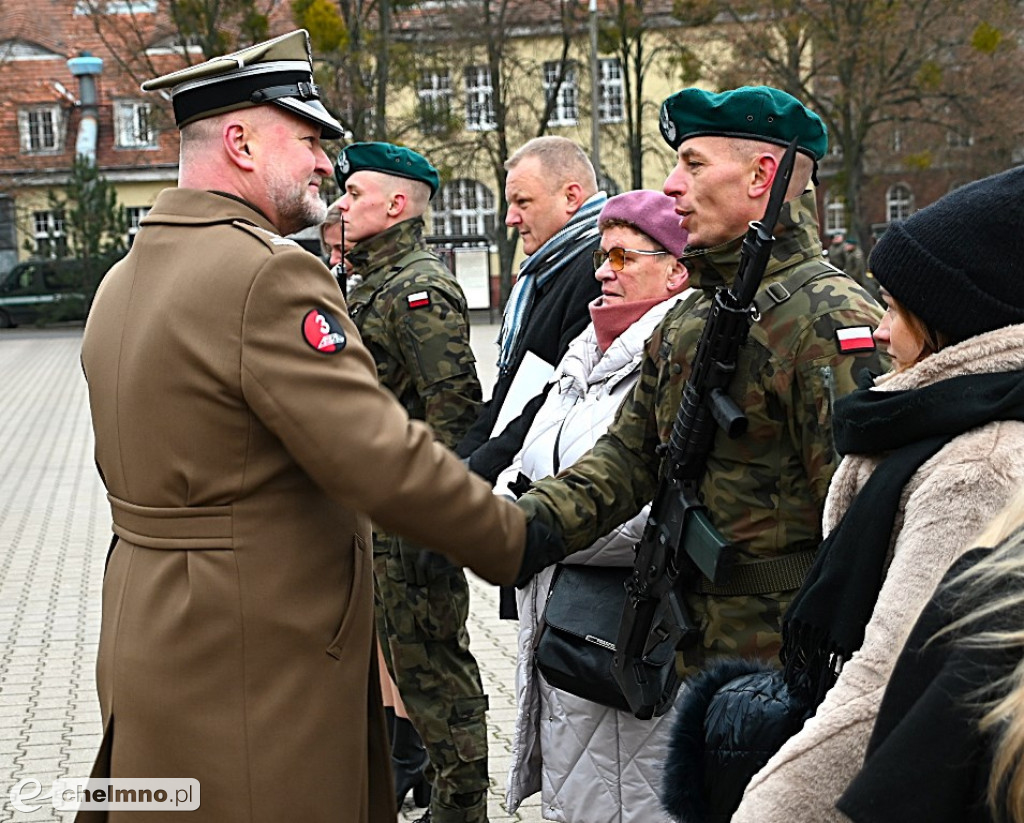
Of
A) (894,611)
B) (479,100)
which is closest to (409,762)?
(894,611)

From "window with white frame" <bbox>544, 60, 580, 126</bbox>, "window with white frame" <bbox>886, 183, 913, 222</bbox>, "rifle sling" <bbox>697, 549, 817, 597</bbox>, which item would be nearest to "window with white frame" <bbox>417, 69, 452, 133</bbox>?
"window with white frame" <bbox>544, 60, 580, 126</bbox>

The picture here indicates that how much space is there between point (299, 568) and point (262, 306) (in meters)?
0.52

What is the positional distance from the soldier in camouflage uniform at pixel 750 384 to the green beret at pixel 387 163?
7.27 ft

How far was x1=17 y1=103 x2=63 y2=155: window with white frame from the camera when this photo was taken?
156 feet

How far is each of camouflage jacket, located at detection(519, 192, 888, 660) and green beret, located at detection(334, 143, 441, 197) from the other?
245 centimetres

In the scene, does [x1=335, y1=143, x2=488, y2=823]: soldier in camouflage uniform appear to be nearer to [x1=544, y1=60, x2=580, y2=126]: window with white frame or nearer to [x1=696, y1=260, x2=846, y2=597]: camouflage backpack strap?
[x1=696, y1=260, x2=846, y2=597]: camouflage backpack strap

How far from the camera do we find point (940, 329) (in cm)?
236

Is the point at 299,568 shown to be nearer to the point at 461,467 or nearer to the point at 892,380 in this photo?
the point at 461,467

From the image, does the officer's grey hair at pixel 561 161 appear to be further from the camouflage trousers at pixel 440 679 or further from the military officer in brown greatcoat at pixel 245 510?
the military officer in brown greatcoat at pixel 245 510

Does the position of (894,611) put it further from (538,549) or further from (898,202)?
(898,202)

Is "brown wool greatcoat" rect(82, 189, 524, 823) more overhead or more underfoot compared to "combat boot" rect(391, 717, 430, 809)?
more overhead

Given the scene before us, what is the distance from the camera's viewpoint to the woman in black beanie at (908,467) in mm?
2133

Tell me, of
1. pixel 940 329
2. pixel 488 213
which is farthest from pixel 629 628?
pixel 488 213

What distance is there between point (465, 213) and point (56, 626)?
41951 mm
